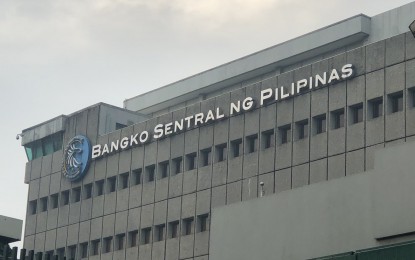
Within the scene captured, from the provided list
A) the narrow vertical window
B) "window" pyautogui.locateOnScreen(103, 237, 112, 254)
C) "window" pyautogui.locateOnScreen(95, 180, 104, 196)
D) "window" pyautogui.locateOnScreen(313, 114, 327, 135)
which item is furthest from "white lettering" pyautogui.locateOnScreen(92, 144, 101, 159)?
"window" pyautogui.locateOnScreen(313, 114, 327, 135)

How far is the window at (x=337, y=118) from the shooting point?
288 feet

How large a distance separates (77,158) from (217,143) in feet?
63.7

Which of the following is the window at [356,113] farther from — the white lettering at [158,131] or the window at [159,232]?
the window at [159,232]

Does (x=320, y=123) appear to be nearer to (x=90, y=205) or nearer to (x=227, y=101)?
(x=227, y=101)

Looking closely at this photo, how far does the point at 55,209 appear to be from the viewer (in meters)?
114

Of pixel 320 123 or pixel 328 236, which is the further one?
pixel 320 123

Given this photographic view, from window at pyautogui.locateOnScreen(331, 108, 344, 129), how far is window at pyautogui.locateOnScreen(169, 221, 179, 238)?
18702 mm

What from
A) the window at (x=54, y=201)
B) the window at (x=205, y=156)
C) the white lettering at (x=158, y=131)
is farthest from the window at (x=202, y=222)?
the window at (x=54, y=201)

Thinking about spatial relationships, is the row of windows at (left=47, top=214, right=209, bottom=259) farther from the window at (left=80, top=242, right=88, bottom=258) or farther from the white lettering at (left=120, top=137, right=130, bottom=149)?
the white lettering at (left=120, top=137, right=130, bottom=149)

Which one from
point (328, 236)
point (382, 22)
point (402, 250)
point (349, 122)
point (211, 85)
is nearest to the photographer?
point (402, 250)

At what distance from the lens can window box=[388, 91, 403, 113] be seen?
8381cm

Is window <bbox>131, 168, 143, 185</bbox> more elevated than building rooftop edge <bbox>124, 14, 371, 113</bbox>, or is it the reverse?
building rooftop edge <bbox>124, 14, 371, 113</bbox>

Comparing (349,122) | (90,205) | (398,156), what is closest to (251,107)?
(349,122)

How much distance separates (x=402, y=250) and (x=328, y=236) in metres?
8.09
